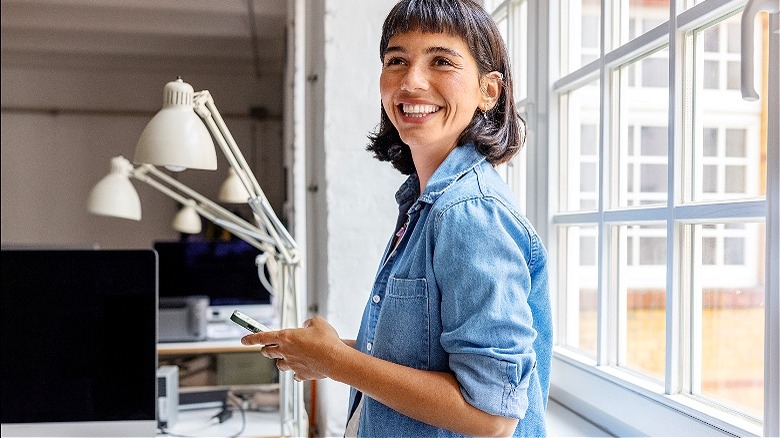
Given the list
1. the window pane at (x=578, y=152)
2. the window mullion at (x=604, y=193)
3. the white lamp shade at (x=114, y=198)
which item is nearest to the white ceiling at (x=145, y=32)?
the white lamp shade at (x=114, y=198)

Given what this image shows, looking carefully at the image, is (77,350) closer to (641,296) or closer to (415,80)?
(415,80)

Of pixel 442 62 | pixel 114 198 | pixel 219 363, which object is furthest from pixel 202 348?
pixel 442 62

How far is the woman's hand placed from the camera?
81 cm

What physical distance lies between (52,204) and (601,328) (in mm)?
5772

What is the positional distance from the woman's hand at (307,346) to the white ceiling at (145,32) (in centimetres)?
367

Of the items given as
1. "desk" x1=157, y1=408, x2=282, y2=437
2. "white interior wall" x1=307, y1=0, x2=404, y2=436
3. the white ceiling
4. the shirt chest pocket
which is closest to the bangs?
the shirt chest pocket

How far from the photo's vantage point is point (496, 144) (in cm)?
90

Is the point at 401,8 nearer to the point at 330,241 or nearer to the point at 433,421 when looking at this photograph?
the point at 433,421

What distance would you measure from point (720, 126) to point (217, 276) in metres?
2.73

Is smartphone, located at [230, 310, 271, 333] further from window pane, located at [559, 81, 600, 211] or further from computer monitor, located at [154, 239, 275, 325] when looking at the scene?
computer monitor, located at [154, 239, 275, 325]

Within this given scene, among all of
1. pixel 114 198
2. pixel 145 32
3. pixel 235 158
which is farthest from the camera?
pixel 145 32

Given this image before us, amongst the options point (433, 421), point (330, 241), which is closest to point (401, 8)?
point (433, 421)

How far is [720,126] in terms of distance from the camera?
1029 millimetres

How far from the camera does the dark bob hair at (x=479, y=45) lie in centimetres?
86
